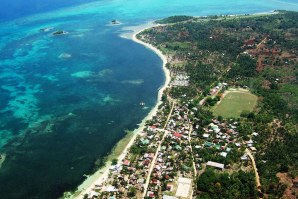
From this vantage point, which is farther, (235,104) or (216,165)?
(235,104)

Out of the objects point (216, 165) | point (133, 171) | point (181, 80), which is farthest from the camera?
point (181, 80)

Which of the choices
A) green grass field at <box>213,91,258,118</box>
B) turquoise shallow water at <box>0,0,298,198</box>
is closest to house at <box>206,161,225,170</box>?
green grass field at <box>213,91,258,118</box>

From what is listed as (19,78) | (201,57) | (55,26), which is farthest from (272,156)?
(55,26)

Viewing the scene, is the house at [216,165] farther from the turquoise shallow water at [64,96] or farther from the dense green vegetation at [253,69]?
the turquoise shallow water at [64,96]

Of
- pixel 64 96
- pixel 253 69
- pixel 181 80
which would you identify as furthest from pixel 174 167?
pixel 253 69

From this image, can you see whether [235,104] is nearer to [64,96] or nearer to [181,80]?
[181,80]

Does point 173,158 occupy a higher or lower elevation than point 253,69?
lower

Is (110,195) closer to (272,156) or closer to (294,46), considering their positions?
(272,156)
